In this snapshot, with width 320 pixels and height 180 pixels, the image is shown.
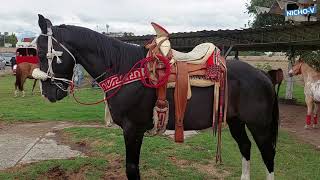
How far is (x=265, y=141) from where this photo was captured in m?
4.30

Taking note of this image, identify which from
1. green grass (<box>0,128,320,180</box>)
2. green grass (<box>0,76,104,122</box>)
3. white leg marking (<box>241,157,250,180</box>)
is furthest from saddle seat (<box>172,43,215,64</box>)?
green grass (<box>0,76,104,122</box>)

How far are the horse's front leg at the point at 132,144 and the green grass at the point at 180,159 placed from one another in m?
1.42

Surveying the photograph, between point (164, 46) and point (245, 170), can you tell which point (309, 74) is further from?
point (164, 46)

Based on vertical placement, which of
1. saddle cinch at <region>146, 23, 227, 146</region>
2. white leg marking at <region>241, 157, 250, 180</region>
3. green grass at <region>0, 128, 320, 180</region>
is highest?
saddle cinch at <region>146, 23, 227, 146</region>

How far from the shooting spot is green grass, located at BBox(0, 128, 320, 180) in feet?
17.8

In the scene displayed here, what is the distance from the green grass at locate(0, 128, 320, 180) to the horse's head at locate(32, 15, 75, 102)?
1.84 metres

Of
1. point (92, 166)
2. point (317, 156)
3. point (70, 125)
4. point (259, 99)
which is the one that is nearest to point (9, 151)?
point (92, 166)

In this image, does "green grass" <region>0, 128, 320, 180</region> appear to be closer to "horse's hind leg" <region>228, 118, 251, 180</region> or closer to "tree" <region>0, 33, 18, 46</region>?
"horse's hind leg" <region>228, 118, 251, 180</region>

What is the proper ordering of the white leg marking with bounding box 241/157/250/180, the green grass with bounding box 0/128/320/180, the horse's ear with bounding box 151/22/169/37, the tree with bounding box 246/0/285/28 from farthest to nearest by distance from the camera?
1. the tree with bounding box 246/0/285/28
2. the green grass with bounding box 0/128/320/180
3. the white leg marking with bounding box 241/157/250/180
4. the horse's ear with bounding box 151/22/169/37

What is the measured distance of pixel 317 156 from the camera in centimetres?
709

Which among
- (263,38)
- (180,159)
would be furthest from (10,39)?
(180,159)

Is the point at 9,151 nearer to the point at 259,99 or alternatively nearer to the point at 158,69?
the point at 158,69

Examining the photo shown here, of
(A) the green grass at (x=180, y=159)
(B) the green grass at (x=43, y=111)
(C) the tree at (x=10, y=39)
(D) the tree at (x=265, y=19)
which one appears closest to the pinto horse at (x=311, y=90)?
(A) the green grass at (x=180, y=159)

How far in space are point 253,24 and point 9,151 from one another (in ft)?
70.9
